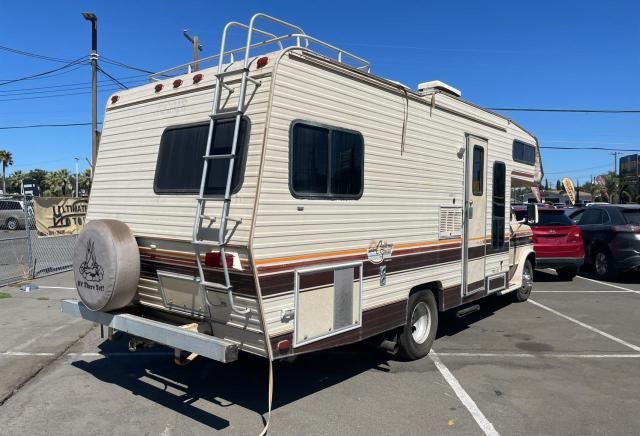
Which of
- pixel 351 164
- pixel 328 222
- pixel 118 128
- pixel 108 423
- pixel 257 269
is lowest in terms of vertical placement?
pixel 108 423

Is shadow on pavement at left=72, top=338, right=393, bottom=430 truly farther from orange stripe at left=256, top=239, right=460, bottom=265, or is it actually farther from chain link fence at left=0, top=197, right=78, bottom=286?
chain link fence at left=0, top=197, right=78, bottom=286

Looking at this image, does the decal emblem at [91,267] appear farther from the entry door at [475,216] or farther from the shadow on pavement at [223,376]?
the entry door at [475,216]

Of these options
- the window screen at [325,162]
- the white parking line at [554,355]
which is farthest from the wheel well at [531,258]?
the window screen at [325,162]

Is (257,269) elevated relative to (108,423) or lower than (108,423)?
elevated

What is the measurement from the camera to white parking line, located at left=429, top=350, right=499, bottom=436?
4316mm

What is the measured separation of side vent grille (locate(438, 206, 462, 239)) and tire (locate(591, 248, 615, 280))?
7577 mm

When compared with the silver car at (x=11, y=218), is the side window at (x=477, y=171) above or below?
above

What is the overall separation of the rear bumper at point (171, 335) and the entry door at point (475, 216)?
3695 millimetres

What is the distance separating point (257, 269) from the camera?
3.87 meters

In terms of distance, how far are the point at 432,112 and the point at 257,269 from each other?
3.16 meters

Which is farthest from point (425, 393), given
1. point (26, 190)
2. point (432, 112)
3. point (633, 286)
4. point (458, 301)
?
point (26, 190)

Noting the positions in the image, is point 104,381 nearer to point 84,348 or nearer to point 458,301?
point 84,348

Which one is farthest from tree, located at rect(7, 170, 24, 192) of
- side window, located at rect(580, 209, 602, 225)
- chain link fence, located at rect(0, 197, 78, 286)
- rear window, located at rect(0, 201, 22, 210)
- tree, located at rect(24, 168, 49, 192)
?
side window, located at rect(580, 209, 602, 225)

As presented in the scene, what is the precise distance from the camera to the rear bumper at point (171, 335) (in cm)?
394
